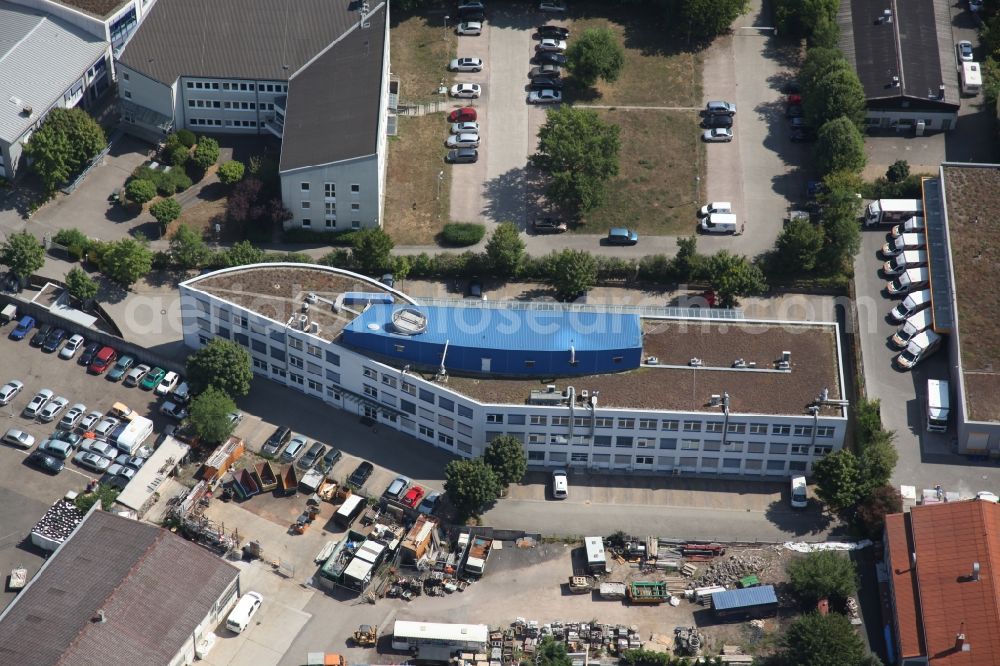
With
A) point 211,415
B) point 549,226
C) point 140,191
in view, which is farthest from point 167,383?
point 549,226

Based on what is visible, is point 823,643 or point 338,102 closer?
point 823,643

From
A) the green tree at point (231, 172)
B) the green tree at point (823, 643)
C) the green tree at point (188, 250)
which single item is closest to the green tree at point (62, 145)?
the green tree at point (231, 172)

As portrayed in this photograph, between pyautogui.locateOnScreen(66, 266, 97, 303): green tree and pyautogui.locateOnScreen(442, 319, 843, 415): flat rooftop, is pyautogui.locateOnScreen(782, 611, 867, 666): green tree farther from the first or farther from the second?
pyautogui.locateOnScreen(66, 266, 97, 303): green tree

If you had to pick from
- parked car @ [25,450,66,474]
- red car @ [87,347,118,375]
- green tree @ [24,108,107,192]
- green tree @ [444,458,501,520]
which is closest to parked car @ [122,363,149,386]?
red car @ [87,347,118,375]

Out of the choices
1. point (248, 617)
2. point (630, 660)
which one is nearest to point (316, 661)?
point (248, 617)

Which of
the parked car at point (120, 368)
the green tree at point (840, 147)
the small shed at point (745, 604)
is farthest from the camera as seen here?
the green tree at point (840, 147)

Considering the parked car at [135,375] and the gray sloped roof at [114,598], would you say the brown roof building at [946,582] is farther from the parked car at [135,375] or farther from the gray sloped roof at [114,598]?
the parked car at [135,375]

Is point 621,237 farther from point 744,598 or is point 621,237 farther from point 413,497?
point 744,598
